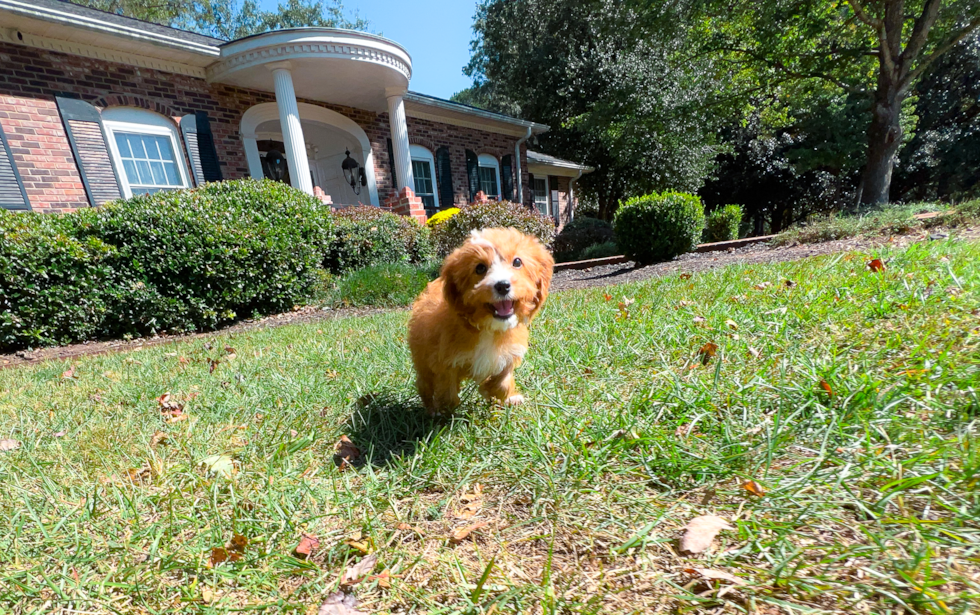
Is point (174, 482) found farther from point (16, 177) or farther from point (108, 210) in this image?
point (16, 177)

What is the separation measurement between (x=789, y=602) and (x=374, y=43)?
12.4m

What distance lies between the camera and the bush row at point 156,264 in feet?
18.9

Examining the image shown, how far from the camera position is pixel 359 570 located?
58.7 inches

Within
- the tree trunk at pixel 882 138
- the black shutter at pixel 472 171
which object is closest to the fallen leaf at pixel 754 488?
the tree trunk at pixel 882 138

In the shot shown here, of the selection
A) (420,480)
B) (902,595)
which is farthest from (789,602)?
(420,480)

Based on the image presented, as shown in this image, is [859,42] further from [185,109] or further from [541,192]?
[185,109]

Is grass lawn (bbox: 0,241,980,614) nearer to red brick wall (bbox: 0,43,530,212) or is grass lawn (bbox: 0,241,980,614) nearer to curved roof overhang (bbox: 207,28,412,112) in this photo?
red brick wall (bbox: 0,43,530,212)

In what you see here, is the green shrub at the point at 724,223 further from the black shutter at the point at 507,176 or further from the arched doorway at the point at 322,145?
the arched doorway at the point at 322,145

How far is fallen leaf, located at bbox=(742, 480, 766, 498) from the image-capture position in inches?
58.8

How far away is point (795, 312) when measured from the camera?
3.00 meters

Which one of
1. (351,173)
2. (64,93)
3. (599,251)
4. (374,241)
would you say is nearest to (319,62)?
(351,173)

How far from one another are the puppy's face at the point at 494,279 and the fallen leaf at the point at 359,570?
47.7 inches

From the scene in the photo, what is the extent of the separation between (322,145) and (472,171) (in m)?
5.58

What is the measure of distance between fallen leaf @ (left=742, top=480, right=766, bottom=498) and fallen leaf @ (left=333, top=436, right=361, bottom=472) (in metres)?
1.84
